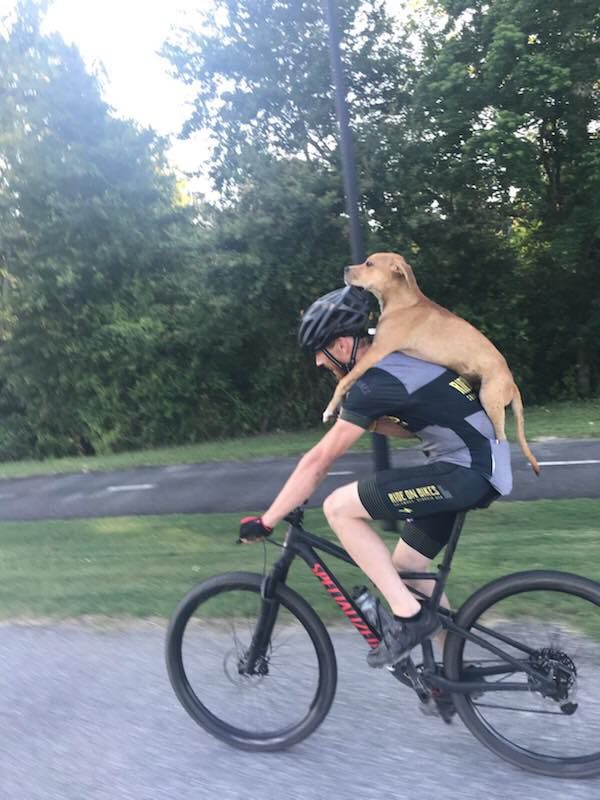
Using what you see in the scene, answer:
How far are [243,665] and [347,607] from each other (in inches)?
22.8

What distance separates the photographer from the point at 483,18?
16047 millimetres

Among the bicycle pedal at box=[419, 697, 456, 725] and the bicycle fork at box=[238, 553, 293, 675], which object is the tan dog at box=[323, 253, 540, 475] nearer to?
the bicycle fork at box=[238, 553, 293, 675]

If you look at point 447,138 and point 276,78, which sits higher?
point 276,78

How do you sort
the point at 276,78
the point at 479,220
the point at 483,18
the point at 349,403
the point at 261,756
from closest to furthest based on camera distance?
1. the point at 349,403
2. the point at 261,756
3. the point at 483,18
4. the point at 276,78
5. the point at 479,220

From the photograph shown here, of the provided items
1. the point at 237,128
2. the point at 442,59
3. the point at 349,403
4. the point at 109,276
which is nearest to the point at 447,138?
the point at 442,59

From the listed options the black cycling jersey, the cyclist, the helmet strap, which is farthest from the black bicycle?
the helmet strap

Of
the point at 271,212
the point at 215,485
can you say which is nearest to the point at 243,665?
the point at 215,485

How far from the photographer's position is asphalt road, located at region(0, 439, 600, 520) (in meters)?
8.66

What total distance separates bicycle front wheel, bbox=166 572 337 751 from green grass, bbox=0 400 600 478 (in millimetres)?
9869

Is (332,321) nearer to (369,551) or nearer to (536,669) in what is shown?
(369,551)

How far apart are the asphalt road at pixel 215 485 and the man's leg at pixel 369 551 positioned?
5.43m

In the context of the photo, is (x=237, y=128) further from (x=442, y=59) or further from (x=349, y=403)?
(x=349, y=403)

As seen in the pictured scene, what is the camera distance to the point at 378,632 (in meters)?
2.81

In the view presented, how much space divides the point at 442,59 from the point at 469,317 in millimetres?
6336
